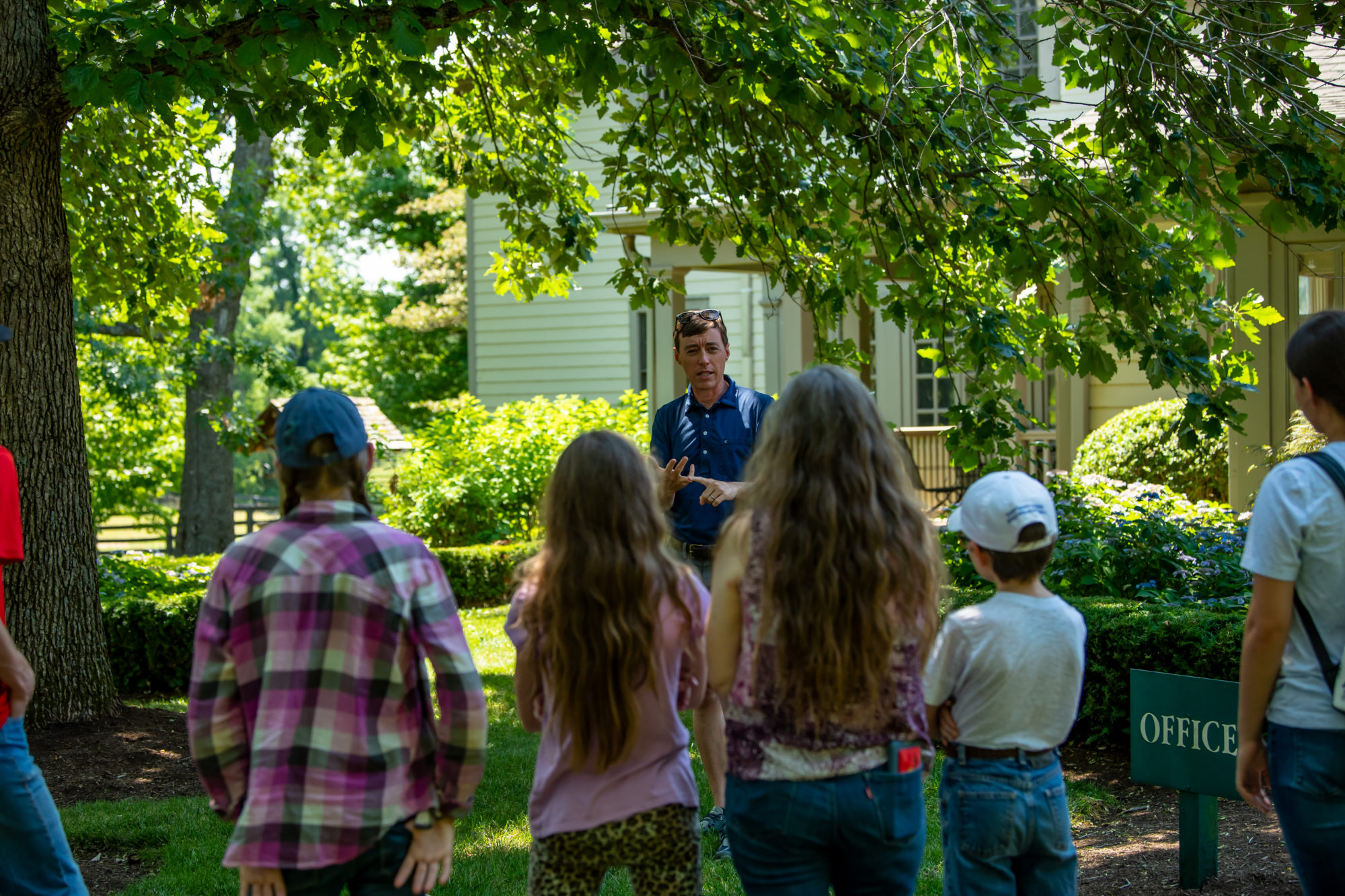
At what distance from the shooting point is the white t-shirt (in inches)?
98.7

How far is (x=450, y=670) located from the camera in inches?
90.2

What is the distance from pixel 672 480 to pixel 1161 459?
8555 millimetres

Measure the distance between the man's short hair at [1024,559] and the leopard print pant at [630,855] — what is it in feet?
2.96

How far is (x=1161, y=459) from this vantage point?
439 inches

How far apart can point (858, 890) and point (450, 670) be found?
97 cm

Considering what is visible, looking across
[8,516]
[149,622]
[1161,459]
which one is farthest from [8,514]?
[1161,459]

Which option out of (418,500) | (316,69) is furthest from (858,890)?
(418,500)

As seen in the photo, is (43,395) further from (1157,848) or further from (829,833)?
(1157,848)

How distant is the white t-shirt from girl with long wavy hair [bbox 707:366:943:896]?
0.54ft

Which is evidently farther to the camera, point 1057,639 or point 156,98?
point 156,98

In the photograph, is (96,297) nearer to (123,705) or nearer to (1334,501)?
(123,705)

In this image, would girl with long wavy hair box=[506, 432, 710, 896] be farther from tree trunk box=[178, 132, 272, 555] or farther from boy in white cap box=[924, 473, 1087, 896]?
tree trunk box=[178, 132, 272, 555]

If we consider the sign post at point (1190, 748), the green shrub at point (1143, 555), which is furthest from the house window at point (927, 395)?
the sign post at point (1190, 748)

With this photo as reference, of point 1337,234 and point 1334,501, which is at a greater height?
point 1337,234
